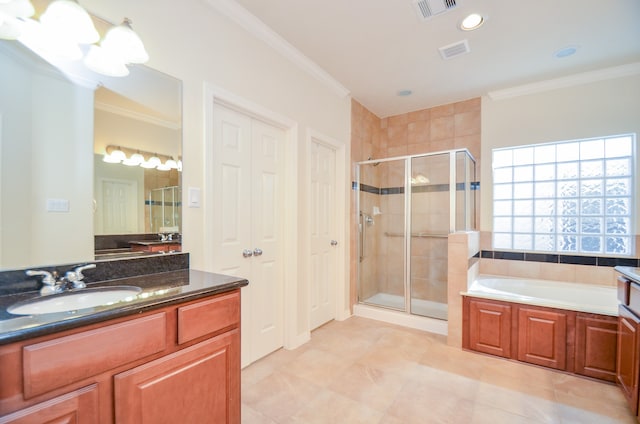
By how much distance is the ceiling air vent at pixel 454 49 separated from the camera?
2.45m

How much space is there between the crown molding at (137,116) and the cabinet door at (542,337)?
2.99 meters

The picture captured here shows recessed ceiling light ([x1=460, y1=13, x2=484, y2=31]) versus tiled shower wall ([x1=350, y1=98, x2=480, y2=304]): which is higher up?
recessed ceiling light ([x1=460, y1=13, x2=484, y2=31])

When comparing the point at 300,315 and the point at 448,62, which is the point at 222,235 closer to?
the point at 300,315

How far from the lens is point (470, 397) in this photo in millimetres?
1925

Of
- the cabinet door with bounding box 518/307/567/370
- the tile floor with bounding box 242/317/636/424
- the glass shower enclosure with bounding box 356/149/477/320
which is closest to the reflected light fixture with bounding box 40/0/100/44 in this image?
the tile floor with bounding box 242/317/636/424

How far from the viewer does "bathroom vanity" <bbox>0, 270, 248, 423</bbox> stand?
0.80 metres

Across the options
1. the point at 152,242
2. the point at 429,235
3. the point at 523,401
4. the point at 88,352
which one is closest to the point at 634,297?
the point at 523,401

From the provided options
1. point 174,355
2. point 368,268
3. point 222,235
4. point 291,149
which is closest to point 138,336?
point 174,355

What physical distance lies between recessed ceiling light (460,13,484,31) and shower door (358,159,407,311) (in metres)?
1.47

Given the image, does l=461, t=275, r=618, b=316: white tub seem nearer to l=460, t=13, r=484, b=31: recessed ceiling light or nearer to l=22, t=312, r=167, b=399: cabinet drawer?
l=460, t=13, r=484, b=31: recessed ceiling light

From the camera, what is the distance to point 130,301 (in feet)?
3.38

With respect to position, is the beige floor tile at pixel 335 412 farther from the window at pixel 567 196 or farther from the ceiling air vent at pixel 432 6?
the ceiling air vent at pixel 432 6

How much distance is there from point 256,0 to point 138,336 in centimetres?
213

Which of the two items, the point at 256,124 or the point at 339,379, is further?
the point at 256,124
